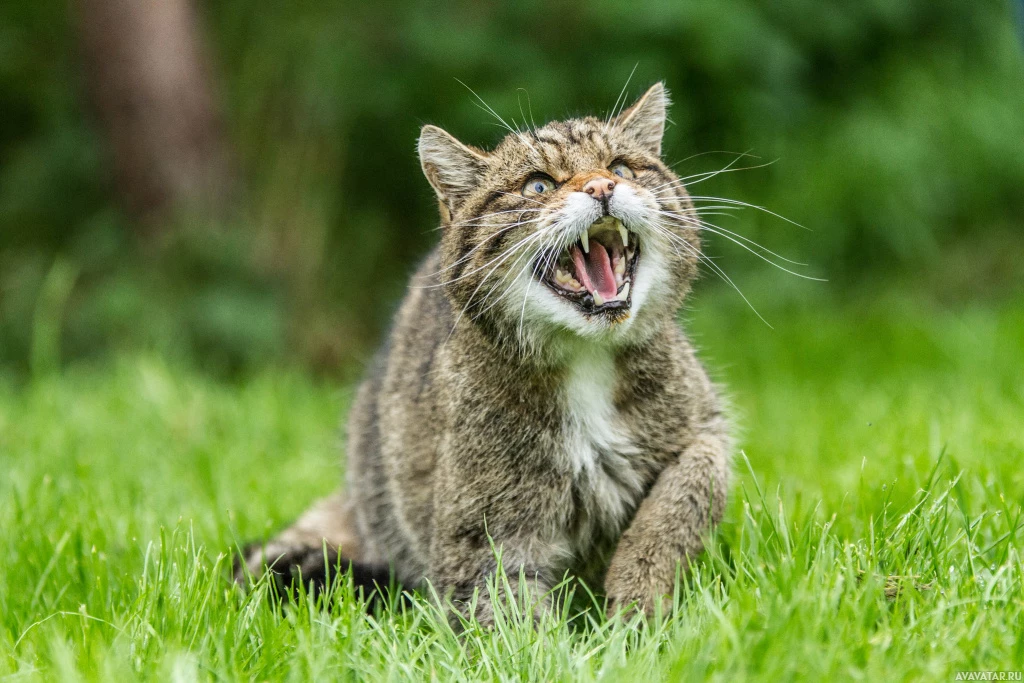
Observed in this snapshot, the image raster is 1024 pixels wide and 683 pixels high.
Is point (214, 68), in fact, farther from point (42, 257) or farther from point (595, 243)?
point (595, 243)

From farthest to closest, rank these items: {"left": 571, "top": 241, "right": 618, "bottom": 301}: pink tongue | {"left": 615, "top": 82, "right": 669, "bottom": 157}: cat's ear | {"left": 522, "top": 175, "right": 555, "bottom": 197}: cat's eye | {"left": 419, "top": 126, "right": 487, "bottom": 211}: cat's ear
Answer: {"left": 615, "top": 82, "right": 669, "bottom": 157}: cat's ear
{"left": 419, "top": 126, "right": 487, "bottom": 211}: cat's ear
{"left": 522, "top": 175, "right": 555, "bottom": 197}: cat's eye
{"left": 571, "top": 241, "right": 618, "bottom": 301}: pink tongue

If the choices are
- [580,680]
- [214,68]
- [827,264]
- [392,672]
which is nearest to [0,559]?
[392,672]

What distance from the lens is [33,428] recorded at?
5.36 metres

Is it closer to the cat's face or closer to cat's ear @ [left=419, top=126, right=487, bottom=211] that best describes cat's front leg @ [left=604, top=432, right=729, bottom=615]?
the cat's face

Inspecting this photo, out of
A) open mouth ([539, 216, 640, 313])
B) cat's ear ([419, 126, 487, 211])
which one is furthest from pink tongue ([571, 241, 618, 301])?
cat's ear ([419, 126, 487, 211])

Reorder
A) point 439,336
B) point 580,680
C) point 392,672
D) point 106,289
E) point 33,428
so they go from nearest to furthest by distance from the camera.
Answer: point 580,680 → point 392,672 → point 439,336 → point 33,428 → point 106,289

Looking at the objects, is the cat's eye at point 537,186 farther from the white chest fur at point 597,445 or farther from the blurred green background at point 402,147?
the blurred green background at point 402,147

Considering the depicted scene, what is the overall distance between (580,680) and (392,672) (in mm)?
443

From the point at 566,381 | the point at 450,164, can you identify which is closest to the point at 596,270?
the point at 566,381

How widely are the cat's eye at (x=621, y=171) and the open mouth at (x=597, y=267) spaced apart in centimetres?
26

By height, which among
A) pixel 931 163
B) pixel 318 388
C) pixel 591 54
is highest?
pixel 591 54

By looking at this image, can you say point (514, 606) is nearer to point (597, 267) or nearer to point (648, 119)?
point (597, 267)

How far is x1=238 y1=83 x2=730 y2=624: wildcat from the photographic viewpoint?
9.73ft

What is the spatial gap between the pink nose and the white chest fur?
44 cm
